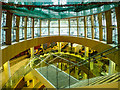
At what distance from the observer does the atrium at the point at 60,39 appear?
6320mm

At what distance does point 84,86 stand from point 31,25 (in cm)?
1289

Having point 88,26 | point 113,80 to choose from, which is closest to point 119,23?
point 113,80

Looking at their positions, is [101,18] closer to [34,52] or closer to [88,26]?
[88,26]

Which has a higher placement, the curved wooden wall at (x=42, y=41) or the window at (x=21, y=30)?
the window at (x=21, y=30)

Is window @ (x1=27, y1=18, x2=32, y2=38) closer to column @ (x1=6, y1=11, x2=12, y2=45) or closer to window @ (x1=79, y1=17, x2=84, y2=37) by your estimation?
column @ (x1=6, y1=11, x2=12, y2=45)

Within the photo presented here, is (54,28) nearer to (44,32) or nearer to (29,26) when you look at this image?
(44,32)

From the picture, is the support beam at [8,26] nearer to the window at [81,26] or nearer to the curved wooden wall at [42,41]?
the curved wooden wall at [42,41]

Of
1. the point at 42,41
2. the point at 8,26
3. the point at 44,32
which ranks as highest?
the point at 8,26

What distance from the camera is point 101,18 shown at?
1257 cm

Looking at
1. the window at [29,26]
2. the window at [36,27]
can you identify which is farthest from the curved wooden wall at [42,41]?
the window at [29,26]

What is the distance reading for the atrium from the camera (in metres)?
6.32

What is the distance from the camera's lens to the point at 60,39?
63.3ft

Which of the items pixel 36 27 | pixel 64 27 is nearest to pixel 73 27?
pixel 64 27

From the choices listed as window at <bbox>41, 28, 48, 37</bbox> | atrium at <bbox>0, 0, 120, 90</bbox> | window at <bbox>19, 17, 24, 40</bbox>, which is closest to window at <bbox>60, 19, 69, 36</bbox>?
atrium at <bbox>0, 0, 120, 90</bbox>
